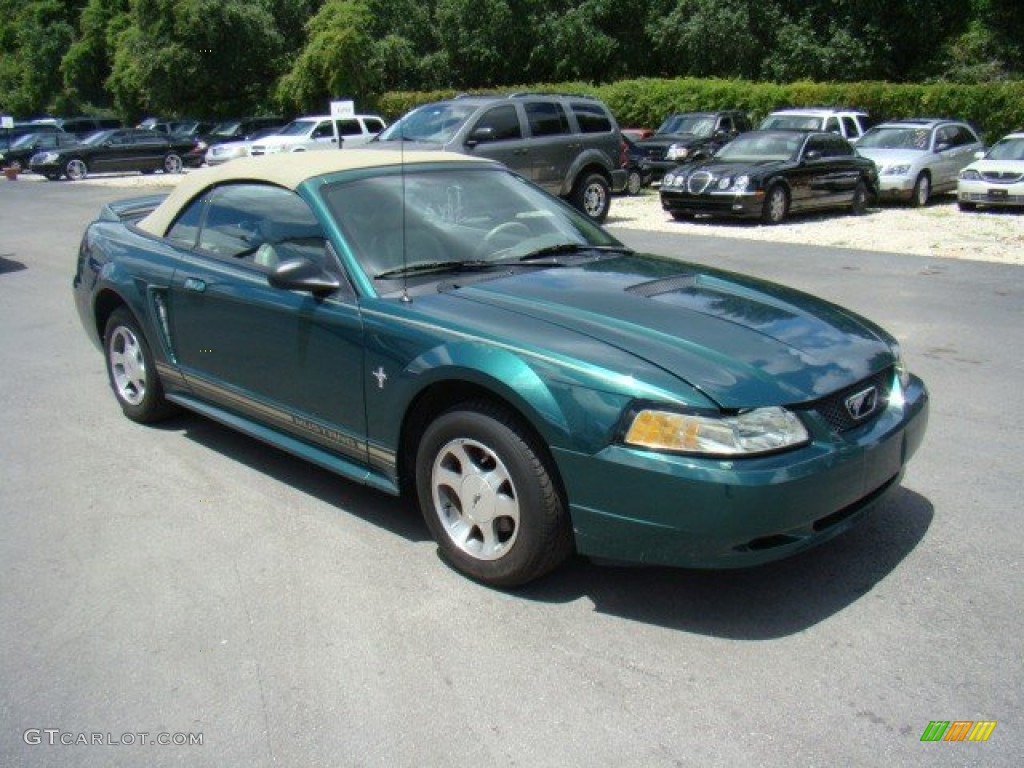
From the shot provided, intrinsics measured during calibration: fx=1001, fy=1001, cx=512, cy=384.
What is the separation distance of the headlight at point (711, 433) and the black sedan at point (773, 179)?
1277cm

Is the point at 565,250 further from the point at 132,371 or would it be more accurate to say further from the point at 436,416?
the point at 132,371

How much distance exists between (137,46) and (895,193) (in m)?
31.8

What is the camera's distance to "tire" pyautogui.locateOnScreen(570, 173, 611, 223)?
16125mm

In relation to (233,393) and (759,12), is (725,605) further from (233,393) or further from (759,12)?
(759,12)

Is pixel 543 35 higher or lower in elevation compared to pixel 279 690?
higher

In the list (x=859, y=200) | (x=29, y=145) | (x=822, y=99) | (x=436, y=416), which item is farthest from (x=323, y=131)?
(x=436, y=416)

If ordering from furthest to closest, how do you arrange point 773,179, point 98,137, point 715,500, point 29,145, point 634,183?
1. point 29,145
2. point 98,137
3. point 634,183
4. point 773,179
5. point 715,500

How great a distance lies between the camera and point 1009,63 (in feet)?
103


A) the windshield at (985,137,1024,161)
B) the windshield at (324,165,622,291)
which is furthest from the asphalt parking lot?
the windshield at (985,137,1024,161)

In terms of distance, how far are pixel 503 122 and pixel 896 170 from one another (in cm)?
796

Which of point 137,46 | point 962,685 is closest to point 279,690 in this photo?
point 962,685

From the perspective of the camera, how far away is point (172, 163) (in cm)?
3219

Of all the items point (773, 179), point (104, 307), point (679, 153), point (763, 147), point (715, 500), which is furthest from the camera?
point (679, 153)

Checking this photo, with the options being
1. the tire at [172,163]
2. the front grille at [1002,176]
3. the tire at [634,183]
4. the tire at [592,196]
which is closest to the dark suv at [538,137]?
the tire at [592,196]
